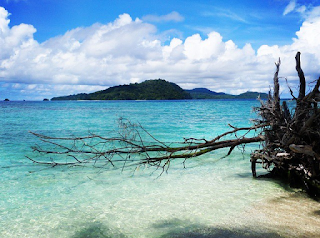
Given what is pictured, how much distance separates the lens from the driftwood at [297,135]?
20.6ft

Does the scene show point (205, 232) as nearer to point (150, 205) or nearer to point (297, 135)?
point (150, 205)

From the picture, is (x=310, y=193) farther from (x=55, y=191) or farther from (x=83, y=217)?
(x=55, y=191)

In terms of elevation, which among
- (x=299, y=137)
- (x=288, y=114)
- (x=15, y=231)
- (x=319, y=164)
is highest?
Result: (x=288, y=114)

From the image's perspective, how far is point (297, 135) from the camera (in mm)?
6434

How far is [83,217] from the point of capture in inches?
243

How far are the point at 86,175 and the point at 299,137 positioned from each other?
6.80m

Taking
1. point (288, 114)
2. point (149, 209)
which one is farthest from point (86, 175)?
point (288, 114)

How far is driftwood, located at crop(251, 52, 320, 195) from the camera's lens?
247 inches

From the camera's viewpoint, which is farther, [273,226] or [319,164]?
[319,164]

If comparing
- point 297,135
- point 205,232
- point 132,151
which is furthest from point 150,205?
point 297,135

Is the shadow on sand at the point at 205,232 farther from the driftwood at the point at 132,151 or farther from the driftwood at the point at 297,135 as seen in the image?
the driftwood at the point at 297,135

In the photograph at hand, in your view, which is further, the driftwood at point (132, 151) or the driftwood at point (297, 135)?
the driftwood at point (132, 151)

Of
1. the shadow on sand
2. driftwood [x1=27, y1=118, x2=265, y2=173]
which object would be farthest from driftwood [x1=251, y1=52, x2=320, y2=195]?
the shadow on sand

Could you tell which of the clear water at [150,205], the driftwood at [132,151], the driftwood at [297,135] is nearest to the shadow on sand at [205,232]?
the clear water at [150,205]
